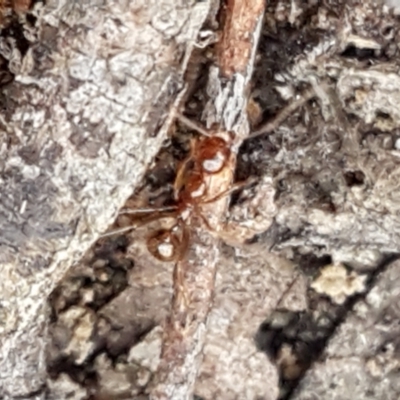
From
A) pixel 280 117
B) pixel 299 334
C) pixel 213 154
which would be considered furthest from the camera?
pixel 299 334

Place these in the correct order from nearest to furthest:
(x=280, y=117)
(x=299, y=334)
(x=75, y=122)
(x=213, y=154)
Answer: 1. (x=75, y=122)
2. (x=213, y=154)
3. (x=280, y=117)
4. (x=299, y=334)

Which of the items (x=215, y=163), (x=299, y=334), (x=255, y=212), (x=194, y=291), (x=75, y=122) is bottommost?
(x=299, y=334)

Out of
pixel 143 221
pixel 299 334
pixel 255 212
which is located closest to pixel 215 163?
pixel 255 212

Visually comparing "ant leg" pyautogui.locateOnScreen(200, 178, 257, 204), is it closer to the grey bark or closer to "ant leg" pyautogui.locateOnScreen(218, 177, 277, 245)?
"ant leg" pyautogui.locateOnScreen(218, 177, 277, 245)

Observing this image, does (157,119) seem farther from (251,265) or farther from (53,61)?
(251,265)

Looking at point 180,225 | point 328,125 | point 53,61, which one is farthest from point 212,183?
point 53,61

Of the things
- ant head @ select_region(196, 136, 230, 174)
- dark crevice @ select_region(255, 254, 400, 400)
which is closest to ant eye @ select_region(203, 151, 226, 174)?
ant head @ select_region(196, 136, 230, 174)

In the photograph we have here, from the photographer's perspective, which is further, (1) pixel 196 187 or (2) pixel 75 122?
(1) pixel 196 187

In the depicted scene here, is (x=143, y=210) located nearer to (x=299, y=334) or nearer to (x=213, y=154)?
(x=213, y=154)
